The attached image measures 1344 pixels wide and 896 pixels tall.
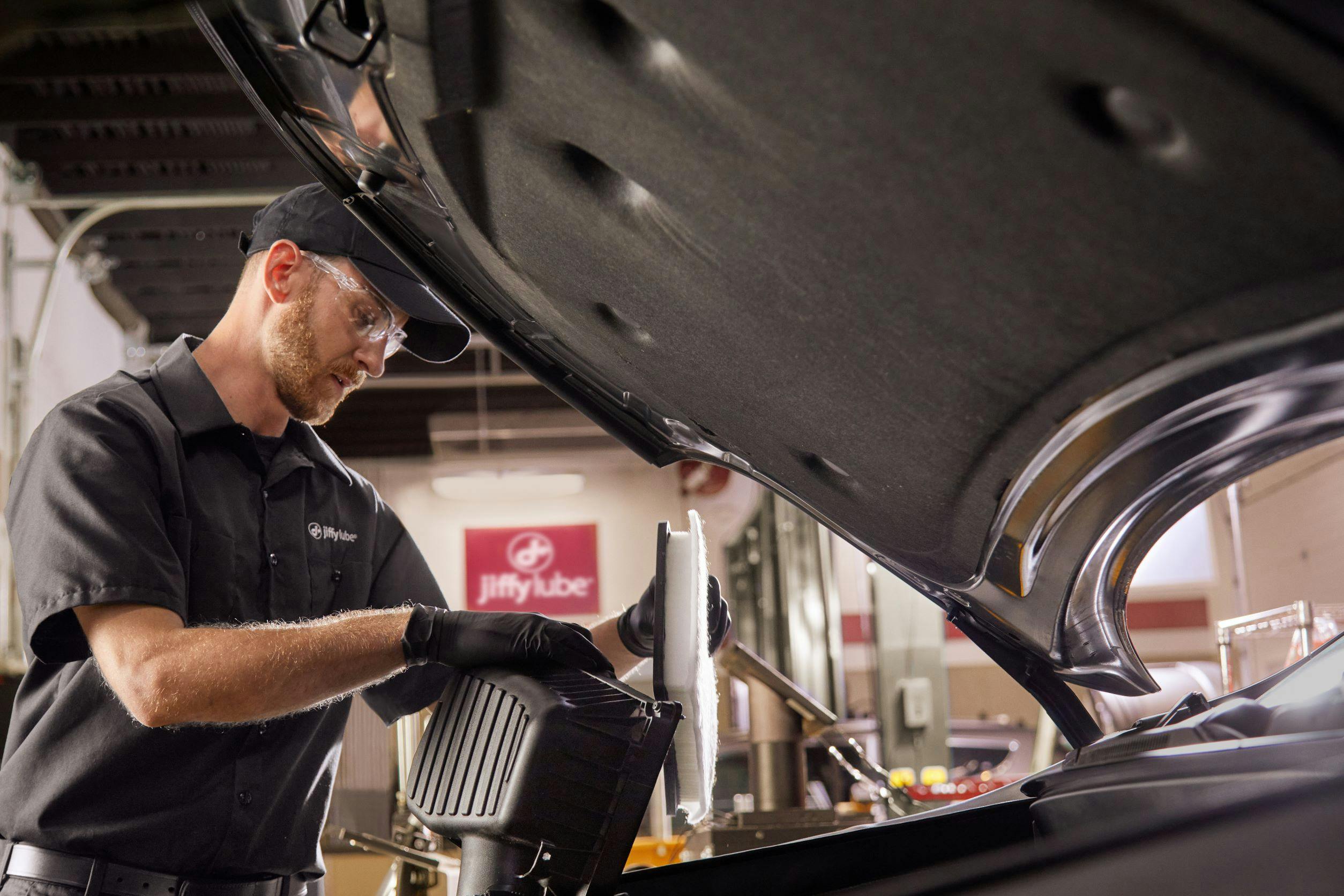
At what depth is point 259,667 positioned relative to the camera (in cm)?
110

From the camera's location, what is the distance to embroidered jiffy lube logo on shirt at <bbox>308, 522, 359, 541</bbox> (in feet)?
5.12

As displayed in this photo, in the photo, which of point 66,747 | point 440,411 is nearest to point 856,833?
point 66,747

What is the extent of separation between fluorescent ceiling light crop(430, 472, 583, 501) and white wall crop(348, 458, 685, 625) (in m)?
1.20

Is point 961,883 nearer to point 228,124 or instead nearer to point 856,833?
point 856,833

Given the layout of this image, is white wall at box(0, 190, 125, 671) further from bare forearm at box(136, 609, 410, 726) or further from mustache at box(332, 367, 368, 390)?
bare forearm at box(136, 609, 410, 726)

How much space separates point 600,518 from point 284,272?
29.2 feet

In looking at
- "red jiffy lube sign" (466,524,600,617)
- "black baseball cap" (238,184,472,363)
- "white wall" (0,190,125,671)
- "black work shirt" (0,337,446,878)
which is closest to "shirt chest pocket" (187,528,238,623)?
"black work shirt" (0,337,446,878)

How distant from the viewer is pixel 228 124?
5.42 meters

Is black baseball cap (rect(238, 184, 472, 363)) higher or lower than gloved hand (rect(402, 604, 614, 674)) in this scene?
higher

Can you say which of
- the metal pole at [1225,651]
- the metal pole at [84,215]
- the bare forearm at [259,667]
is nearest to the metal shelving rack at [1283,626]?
the metal pole at [1225,651]

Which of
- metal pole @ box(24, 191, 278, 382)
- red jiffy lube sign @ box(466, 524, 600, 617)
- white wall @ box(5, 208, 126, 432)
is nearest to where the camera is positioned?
metal pole @ box(24, 191, 278, 382)

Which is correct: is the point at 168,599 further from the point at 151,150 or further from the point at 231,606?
the point at 151,150

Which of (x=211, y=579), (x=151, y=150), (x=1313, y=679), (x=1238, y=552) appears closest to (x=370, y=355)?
(x=211, y=579)

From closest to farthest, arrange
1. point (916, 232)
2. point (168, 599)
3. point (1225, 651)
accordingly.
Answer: point (916, 232), point (168, 599), point (1225, 651)
